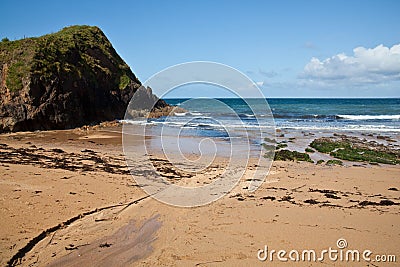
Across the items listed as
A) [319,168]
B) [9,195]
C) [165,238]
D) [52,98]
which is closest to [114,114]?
[52,98]

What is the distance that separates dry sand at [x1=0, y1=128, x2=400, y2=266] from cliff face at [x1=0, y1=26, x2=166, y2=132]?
9.69m

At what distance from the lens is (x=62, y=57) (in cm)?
2316

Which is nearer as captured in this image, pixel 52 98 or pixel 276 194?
pixel 276 194

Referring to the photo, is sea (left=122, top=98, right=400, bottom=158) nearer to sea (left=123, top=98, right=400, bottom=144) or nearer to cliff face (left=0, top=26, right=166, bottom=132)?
sea (left=123, top=98, right=400, bottom=144)

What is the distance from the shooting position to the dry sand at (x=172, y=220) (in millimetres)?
4918

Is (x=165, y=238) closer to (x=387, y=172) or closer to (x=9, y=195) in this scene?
(x=9, y=195)

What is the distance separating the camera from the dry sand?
4918mm

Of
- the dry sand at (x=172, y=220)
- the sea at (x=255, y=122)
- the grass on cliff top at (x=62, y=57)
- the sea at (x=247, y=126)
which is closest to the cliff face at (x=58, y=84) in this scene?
the grass on cliff top at (x=62, y=57)

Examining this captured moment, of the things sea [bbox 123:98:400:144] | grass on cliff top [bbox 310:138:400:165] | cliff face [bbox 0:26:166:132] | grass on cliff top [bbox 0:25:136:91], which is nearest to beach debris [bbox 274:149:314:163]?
grass on cliff top [bbox 310:138:400:165]

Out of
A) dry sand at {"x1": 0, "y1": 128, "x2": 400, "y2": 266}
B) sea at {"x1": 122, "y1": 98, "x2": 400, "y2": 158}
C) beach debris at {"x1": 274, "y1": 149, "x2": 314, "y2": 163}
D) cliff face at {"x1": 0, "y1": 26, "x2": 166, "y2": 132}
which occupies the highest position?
cliff face at {"x1": 0, "y1": 26, "x2": 166, "y2": 132}

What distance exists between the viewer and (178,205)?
7230 millimetres

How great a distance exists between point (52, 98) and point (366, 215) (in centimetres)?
1877

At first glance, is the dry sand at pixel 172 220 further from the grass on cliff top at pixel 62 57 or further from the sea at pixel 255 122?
the grass on cliff top at pixel 62 57

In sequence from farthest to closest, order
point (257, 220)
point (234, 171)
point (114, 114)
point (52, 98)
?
point (114, 114) → point (52, 98) → point (234, 171) → point (257, 220)
